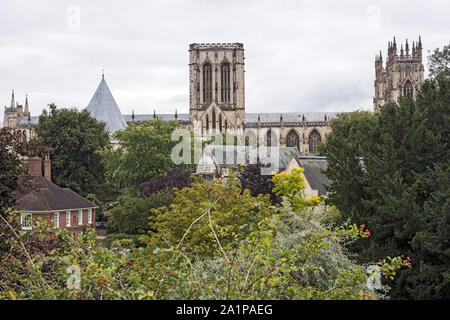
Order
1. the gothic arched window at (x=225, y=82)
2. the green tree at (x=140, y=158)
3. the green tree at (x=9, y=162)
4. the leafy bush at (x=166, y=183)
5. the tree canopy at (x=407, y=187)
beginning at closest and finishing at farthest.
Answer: the green tree at (x=9, y=162)
the tree canopy at (x=407, y=187)
the leafy bush at (x=166, y=183)
the green tree at (x=140, y=158)
the gothic arched window at (x=225, y=82)

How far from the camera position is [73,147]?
59.2 meters

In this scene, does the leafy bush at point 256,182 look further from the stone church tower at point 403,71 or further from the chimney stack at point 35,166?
the stone church tower at point 403,71

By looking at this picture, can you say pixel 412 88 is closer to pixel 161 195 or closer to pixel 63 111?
pixel 63 111

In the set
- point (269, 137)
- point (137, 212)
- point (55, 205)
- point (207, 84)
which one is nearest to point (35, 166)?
point (55, 205)

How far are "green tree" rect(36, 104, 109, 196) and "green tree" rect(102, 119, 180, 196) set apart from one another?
4.15 m

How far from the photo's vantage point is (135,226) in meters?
39.7

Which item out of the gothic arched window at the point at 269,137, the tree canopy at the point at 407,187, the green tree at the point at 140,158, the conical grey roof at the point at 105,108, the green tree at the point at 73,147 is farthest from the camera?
the gothic arched window at the point at 269,137

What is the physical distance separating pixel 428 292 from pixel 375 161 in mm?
5482

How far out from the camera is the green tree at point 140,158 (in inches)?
2074

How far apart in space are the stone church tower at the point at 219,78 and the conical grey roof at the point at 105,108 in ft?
44.7

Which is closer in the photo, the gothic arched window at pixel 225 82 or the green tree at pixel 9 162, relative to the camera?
the green tree at pixel 9 162

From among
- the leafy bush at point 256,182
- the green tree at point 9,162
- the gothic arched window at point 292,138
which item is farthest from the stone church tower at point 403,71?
the green tree at point 9,162

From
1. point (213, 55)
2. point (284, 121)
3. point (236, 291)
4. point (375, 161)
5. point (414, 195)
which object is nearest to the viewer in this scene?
point (236, 291)
